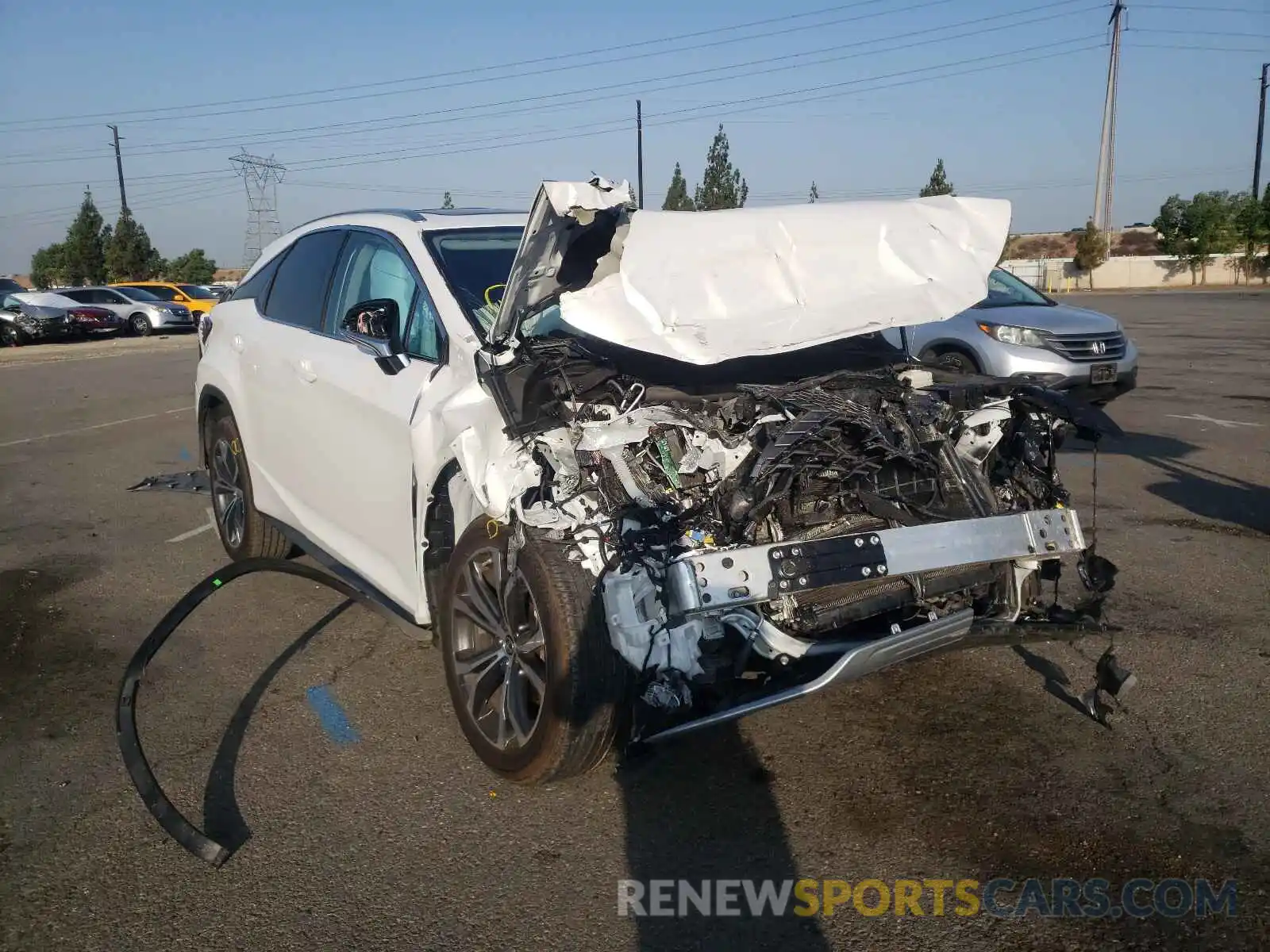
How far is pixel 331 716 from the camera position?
415 centimetres

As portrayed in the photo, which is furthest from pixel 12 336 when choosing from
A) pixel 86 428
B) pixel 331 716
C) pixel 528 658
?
pixel 528 658

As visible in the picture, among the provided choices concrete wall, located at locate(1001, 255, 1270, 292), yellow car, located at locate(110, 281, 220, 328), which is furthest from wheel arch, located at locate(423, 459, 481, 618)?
concrete wall, located at locate(1001, 255, 1270, 292)

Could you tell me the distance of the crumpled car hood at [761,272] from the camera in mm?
3391

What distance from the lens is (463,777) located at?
3.63 m

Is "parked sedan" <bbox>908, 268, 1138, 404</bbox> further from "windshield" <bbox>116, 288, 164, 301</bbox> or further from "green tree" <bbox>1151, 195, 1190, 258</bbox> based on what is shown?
"green tree" <bbox>1151, 195, 1190, 258</bbox>

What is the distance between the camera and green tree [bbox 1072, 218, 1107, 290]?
5266 centimetres

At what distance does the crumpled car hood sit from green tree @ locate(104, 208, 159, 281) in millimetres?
60265

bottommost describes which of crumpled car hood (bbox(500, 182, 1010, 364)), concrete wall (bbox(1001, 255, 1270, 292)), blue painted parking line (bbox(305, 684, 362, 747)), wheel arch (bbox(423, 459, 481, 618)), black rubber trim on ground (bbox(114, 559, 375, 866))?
concrete wall (bbox(1001, 255, 1270, 292))

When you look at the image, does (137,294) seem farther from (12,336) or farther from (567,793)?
(567,793)

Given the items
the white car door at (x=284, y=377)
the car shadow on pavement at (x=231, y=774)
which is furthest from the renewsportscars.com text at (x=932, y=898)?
the white car door at (x=284, y=377)

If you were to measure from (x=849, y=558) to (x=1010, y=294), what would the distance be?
9.42 metres

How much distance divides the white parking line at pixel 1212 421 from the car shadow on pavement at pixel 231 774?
29.9ft

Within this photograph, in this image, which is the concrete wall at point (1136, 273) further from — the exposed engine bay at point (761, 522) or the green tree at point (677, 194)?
the exposed engine bay at point (761, 522)

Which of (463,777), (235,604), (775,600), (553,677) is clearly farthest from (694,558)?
(235,604)
